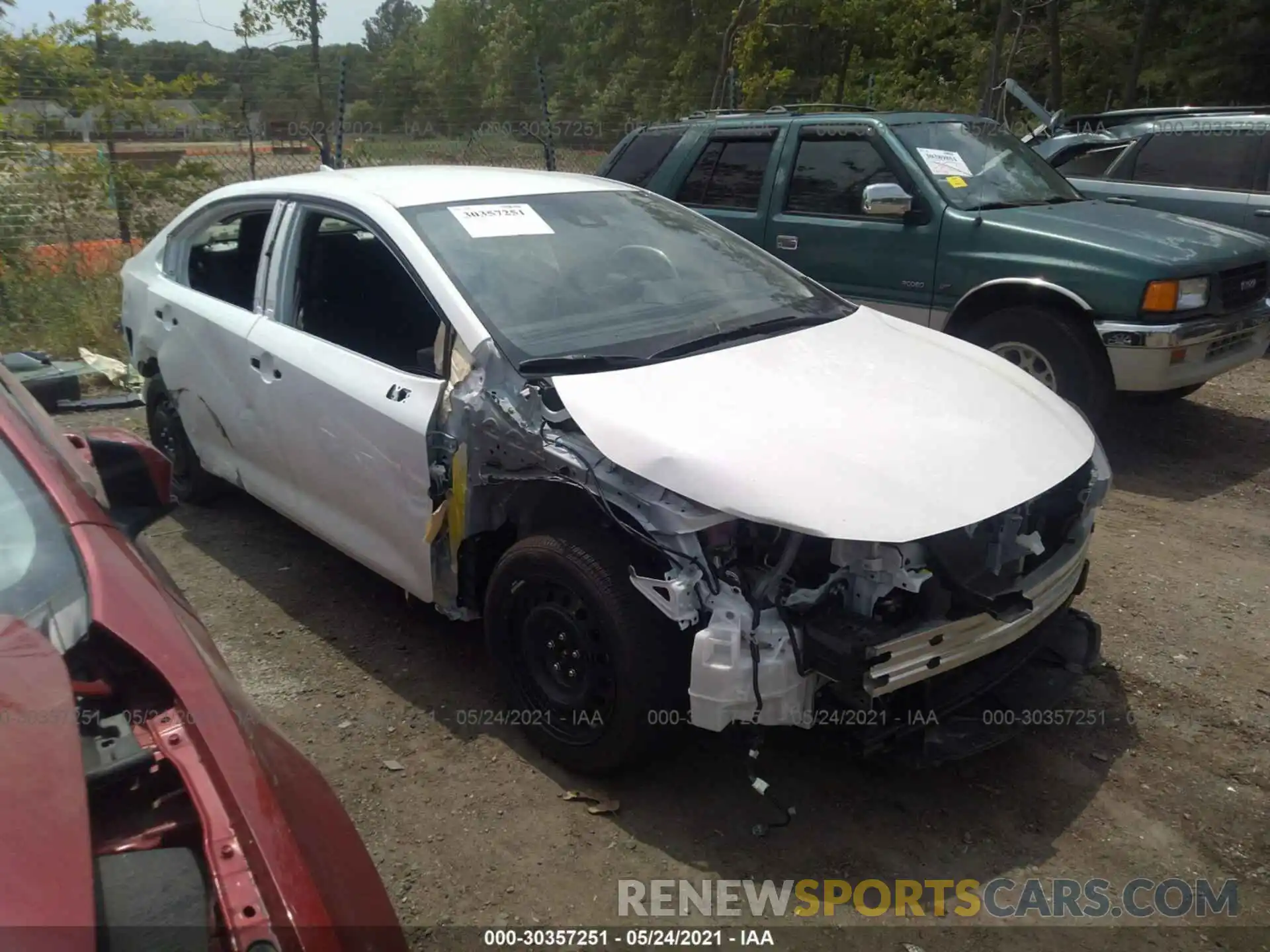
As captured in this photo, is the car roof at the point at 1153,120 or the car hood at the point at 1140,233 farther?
the car roof at the point at 1153,120

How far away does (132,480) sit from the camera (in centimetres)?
243

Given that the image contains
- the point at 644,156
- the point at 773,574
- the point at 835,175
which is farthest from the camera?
the point at 644,156

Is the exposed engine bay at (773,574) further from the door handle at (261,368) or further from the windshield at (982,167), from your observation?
the windshield at (982,167)

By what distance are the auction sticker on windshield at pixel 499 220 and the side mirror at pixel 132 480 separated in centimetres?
147

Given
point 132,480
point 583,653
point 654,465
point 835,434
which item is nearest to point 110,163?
point 132,480

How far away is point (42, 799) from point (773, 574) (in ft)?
5.60

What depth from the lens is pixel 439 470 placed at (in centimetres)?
317

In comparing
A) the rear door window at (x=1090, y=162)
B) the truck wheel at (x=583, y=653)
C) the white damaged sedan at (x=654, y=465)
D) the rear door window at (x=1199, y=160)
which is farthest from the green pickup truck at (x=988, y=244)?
the truck wheel at (x=583, y=653)

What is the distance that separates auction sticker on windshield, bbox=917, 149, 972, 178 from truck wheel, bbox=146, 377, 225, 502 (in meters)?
4.54

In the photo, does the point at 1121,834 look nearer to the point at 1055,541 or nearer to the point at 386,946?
the point at 1055,541

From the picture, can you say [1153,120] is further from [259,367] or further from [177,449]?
[177,449]

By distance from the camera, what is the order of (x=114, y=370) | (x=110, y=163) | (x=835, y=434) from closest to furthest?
(x=835, y=434) → (x=114, y=370) → (x=110, y=163)

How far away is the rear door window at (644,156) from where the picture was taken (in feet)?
23.6

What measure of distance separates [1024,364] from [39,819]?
17.9ft
